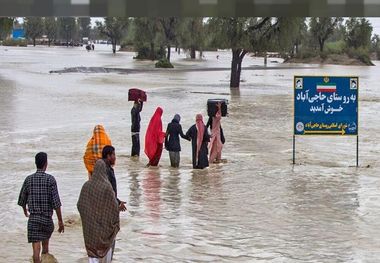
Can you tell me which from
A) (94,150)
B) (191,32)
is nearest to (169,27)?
(191,32)

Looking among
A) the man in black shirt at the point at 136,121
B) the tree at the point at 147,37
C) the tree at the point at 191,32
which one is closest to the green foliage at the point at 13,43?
the tree at the point at 147,37

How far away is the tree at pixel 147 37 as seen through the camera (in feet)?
230

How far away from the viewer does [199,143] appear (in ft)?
43.0

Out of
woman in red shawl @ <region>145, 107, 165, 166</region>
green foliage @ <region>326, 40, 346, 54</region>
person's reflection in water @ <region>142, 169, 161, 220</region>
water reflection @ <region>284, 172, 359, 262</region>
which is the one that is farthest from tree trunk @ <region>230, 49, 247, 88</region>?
green foliage @ <region>326, 40, 346, 54</region>

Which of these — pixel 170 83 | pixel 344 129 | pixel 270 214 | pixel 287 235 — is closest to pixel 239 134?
pixel 344 129

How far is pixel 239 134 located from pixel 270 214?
10030mm

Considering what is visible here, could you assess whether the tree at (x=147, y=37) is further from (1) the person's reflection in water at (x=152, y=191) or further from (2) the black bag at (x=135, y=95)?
(1) the person's reflection in water at (x=152, y=191)

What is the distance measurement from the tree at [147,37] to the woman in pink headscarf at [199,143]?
55.8 metres

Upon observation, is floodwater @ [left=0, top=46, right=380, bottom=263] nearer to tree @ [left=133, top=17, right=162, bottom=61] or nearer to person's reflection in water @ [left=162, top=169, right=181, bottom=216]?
person's reflection in water @ [left=162, top=169, right=181, bottom=216]

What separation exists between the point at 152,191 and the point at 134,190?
0.32 metres

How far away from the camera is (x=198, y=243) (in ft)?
24.9

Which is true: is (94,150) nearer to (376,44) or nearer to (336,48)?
(336,48)

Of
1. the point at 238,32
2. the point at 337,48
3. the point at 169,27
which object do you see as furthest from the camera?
the point at 337,48

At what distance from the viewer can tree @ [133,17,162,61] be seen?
70.1m
